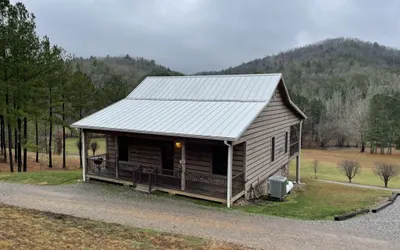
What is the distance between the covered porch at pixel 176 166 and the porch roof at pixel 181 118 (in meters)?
0.39

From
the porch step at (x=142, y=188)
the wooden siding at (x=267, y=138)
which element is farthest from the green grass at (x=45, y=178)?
the wooden siding at (x=267, y=138)

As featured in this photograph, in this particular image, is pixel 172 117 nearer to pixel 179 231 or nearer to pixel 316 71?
pixel 179 231

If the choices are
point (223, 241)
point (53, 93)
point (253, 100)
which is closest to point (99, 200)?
point (223, 241)

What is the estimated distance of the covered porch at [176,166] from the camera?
527 inches

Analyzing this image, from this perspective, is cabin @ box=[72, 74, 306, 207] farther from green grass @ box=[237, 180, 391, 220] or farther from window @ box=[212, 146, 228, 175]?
green grass @ box=[237, 180, 391, 220]

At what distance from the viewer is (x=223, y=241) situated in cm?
856

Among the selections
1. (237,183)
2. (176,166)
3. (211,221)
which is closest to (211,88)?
(176,166)

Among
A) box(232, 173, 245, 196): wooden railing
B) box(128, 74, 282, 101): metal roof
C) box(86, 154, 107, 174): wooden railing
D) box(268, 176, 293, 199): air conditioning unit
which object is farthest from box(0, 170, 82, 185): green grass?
box(268, 176, 293, 199): air conditioning unit

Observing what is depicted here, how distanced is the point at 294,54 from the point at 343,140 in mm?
118402

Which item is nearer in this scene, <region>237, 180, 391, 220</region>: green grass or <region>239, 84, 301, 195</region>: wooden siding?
<region>237, 180, 391, 220</region>: green grass

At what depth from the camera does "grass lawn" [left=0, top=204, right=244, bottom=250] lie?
6859mm

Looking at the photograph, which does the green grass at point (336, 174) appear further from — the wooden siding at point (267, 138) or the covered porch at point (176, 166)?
the covered porch at point (176, 166)

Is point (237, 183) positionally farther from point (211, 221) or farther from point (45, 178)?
point (45, 178)

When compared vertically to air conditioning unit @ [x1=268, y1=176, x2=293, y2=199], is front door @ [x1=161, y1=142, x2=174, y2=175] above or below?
above
